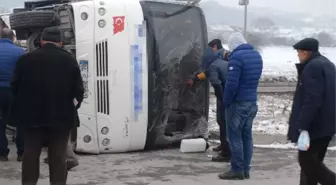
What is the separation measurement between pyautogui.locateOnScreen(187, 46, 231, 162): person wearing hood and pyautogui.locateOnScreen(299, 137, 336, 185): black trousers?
2.62m

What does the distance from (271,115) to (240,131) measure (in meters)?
6.66

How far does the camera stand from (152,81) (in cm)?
830

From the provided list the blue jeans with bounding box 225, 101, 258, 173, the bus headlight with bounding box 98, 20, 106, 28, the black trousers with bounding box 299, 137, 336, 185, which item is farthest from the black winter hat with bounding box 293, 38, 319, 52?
the bus headlight with bounding box 98, 20, 106, 28

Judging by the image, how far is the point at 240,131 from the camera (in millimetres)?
7023

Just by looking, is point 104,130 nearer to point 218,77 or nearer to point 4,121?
point 4,121

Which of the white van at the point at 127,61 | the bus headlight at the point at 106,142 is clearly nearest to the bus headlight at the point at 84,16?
the white van at the point at 127,61

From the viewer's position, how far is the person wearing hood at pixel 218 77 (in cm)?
807

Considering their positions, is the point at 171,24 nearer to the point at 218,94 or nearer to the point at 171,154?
the point at 218,94

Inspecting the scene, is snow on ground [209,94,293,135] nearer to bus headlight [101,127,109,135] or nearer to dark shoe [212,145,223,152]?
dark shoe [212,145,223,152]

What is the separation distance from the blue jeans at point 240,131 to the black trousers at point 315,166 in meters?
1.43

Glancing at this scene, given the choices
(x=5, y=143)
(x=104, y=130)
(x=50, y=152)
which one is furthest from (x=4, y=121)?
(x=50, y=152)

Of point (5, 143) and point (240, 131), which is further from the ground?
point (240, 131)

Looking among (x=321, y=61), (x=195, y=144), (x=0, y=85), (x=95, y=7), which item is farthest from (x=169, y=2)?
(x=321, y=61)

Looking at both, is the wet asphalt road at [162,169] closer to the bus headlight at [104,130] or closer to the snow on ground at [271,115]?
the bus headlight at [104,130]
